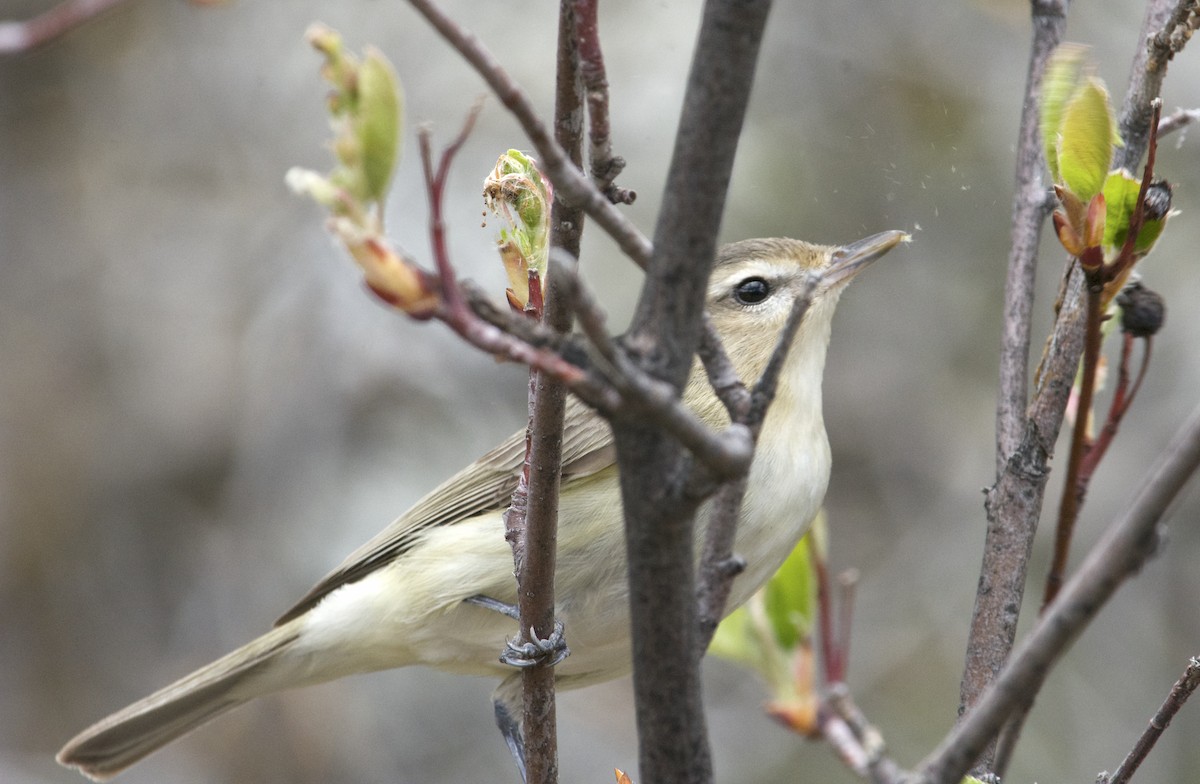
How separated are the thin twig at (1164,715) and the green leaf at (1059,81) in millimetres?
773

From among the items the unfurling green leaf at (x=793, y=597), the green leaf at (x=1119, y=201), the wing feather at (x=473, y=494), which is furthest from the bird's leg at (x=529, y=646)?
the green leaf at (x=1119, y=201)

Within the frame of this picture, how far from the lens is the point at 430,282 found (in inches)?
47.4

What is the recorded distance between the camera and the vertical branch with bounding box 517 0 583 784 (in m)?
1.68

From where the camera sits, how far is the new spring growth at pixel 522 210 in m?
1.97

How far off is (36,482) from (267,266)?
5.73 ft

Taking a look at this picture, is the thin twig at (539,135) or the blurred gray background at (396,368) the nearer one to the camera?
the thin twig at (539,135)

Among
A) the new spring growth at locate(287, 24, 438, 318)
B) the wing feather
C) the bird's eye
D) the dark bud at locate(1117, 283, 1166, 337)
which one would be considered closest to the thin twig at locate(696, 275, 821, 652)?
the new spring growth at locate(287, 24, 438, 318)

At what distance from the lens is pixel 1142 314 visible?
193 centimetres

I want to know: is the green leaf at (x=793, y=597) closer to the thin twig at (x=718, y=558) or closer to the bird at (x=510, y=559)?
the bird at (x=510, y=559)

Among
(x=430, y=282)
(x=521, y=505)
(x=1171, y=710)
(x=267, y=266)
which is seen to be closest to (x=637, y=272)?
(x=267, y=266)

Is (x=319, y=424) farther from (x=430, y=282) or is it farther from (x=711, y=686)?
(x=430, y=282)

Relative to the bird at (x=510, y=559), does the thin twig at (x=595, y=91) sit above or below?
below

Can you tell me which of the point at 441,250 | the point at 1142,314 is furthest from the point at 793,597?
the point at 441,250

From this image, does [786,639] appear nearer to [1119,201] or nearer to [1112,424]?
[1112,424]
